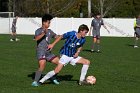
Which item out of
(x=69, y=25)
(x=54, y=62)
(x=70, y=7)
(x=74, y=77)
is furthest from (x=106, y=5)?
(x=54, y=62)

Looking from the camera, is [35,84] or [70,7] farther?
[70,7]

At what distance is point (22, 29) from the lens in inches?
1839

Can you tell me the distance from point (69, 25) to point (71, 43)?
34278mm

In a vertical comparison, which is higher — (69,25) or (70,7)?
(70,7)

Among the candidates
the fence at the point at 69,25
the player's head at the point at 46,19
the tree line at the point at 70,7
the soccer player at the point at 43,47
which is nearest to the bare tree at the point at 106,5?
the tree line at the point at 70,7

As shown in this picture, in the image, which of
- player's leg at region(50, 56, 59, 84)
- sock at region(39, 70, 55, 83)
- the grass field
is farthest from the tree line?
sock at region(39, 70, 55, 83)

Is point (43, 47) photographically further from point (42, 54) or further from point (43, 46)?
point (42, 54)

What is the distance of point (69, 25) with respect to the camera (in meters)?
45.6

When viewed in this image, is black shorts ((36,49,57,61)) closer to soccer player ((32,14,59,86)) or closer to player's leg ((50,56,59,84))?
soccer player ((32,14,59,86))

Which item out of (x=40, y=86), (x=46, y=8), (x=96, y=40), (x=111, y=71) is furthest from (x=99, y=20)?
(x=46, y=8)

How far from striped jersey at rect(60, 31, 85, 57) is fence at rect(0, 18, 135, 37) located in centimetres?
3159

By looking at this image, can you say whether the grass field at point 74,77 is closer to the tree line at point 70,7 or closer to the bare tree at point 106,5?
the tree line at point 70,7

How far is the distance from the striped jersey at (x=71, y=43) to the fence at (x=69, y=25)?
104 feet

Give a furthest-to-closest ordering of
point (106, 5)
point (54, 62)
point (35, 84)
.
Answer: point (106, 5), point (54, 62), point (35, 84)
